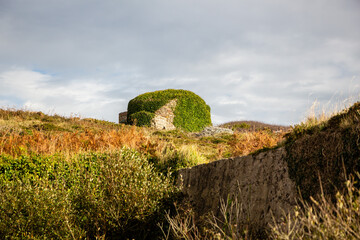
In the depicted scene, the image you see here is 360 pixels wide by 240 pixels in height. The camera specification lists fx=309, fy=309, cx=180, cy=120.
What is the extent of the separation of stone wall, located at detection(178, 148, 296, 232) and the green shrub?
15062 millimetres

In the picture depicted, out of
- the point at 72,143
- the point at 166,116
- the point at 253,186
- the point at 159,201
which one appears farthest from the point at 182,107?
the point at 253,186

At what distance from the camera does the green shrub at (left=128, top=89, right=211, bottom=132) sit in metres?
21.3

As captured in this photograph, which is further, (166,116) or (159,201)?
(166,116)

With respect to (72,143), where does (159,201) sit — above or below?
below

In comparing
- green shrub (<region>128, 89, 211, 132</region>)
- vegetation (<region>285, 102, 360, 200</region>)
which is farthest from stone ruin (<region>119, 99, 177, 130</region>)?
vegetation (<region>285, 102, 360, 200</region>)

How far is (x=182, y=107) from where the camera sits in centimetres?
2148

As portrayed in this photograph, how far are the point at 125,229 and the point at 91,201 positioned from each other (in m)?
0.75

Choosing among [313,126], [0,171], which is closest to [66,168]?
[0,171]

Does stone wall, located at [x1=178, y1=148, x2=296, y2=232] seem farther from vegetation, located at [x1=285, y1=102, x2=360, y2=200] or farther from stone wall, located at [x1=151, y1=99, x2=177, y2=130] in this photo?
stone wall, located at [x1=151, y1=99, x2=177, y2=130]

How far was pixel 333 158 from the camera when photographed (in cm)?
367

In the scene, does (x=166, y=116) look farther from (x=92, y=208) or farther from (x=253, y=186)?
(x=253, y=186)

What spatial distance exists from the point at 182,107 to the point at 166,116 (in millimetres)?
1347

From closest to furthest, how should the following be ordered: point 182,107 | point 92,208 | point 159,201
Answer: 1. point 92,208
2. point 159,201
3. point 182,107

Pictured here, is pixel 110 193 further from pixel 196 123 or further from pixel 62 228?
pixel 196 123
